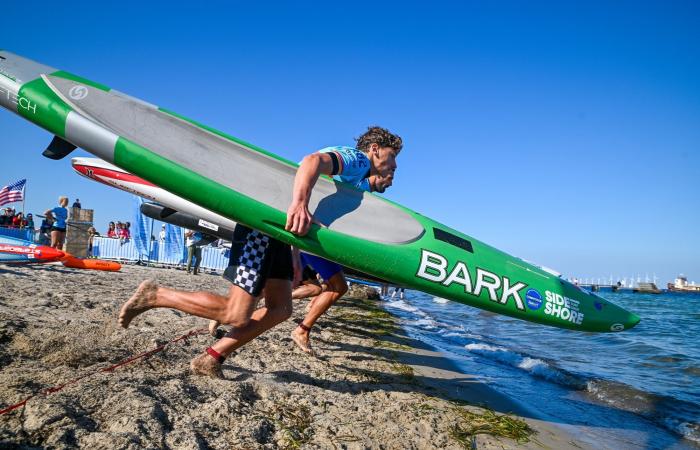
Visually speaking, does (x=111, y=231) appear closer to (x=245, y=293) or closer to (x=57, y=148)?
(x=57, y=148)

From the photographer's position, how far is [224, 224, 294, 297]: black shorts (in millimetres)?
2539

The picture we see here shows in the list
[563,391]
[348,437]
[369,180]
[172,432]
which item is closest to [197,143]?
[369,180]

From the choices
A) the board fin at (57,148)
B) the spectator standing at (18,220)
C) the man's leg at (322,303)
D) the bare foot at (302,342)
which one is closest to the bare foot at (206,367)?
the bare foot at (302,342)

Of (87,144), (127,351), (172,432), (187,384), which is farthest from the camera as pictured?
(87,144)

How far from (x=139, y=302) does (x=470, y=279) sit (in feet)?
8.02

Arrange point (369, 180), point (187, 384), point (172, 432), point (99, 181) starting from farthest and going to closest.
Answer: point (99, 181) → point (369, 180) → point (187, 384) → point (172, 432)

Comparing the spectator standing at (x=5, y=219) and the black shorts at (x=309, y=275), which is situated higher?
the black shorts at (x=309, y=275)

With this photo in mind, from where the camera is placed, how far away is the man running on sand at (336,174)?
246cm

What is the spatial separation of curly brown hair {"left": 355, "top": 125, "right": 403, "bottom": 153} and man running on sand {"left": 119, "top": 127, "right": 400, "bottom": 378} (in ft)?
2.56

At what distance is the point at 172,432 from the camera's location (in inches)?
66.4

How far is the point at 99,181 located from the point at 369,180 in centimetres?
586

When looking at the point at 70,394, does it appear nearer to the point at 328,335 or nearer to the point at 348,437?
the point at 348,437

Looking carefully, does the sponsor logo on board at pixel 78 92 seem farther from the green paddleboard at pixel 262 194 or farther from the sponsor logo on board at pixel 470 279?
the sponsor logo on board at pixel 470 279

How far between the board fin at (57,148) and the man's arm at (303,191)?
1931mm
